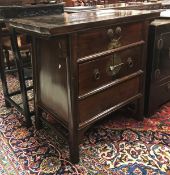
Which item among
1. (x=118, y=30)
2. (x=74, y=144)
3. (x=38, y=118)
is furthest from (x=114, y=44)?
(x=38, y=118)

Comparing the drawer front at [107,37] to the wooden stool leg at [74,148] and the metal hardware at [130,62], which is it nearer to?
the metal hardware at [130,62]

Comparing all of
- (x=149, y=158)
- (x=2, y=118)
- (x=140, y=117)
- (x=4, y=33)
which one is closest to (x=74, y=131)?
(x=149, y=158)

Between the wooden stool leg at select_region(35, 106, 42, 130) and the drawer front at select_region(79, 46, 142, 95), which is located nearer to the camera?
the drawer front at select_region(79, 46, 142, 95)

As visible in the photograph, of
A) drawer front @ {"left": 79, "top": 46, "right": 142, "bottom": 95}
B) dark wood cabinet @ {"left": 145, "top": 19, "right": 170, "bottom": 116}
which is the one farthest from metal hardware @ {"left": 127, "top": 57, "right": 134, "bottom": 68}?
dark wood cabinet @ {"left": 145, "top": 19, "right": 170, "bottom": 116}

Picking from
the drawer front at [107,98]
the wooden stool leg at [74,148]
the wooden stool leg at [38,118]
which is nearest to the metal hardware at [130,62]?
the drawer front at [107,98]

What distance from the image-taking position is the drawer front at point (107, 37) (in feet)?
3.75

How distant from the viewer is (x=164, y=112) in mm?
1871

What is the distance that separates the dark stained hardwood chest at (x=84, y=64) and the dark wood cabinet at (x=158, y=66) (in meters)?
0.09

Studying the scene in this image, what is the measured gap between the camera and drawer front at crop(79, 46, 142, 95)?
1.21m

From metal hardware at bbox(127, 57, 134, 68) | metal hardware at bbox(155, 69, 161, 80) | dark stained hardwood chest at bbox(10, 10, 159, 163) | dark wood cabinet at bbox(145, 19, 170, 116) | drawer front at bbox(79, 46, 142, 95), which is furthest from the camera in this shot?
metal hardware at bbox(155, 69, 161, 80)

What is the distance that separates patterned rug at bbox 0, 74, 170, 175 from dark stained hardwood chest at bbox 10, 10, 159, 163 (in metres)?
0.14

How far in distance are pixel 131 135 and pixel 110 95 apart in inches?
14.5

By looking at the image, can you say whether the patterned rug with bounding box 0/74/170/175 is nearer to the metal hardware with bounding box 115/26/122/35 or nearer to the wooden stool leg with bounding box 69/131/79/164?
the wooden stool leg with bounding box 69/131/79/164

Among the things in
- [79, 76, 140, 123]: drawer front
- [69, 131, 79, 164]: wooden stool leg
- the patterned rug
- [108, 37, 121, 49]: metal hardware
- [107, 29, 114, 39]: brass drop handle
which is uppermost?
[107, 29, 114, 39]: brass drop handle
